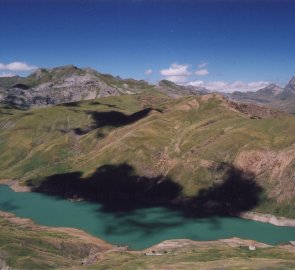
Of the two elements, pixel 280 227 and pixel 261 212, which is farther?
pixel 261 212

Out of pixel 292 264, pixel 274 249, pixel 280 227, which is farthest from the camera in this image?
pixel 280 227

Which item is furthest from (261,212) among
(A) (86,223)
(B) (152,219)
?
(A) (86,223)

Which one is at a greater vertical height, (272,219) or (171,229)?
(272,219)

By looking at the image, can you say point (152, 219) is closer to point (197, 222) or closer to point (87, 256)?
point (197, 222)

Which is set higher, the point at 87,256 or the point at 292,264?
the point at 292,264

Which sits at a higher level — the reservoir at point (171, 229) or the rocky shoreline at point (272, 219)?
the rocky shoreline at point (272, 219)

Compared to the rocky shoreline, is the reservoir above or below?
below

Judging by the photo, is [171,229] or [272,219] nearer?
[171,229]

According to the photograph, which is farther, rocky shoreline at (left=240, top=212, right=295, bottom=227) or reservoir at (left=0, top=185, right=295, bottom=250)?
rocky shoreline at (left=240, top=212, right=295, bottom=227)

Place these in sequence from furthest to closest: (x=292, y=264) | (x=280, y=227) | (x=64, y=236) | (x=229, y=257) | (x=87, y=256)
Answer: (x=280, y=227)
(x=64, y=236)
(x=87, y=256)
(x=229, y=257)
(x=292, y=264)

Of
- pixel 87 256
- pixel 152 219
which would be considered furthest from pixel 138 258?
pixel 152 219

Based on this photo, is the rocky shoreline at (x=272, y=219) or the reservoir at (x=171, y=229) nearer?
the reservoir at (x=171, y=229)
